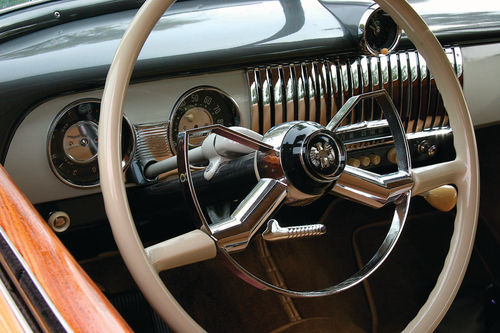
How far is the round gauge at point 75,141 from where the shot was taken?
3.49 feet

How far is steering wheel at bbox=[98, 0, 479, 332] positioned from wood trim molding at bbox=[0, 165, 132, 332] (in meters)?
0.09

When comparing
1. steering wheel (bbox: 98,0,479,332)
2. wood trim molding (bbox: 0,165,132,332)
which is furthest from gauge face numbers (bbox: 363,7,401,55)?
wood trim molding (bbox: 0,165,132,332)

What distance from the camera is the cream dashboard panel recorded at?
1046 millimetres

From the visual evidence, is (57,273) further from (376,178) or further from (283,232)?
(376,178)

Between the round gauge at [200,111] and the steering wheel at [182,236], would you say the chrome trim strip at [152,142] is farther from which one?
the steering wheel at [182,236]

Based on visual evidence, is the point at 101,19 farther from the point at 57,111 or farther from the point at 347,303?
the point at 347,303

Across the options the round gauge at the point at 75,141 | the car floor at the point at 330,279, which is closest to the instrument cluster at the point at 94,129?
the round gauge at the point at 75,141

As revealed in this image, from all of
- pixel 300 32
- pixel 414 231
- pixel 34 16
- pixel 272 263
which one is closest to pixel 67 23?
pixel 34 16

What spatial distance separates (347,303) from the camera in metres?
1.72

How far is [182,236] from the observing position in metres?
0.76

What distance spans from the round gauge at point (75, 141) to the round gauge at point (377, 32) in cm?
53

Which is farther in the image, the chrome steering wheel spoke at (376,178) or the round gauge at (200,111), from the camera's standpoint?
the round gauge at (200,111)

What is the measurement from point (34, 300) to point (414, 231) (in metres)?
1.56

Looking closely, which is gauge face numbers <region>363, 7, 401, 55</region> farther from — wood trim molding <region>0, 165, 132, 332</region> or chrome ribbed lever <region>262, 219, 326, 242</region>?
wood trim molding <region>0, 165, 132, 332</region>
